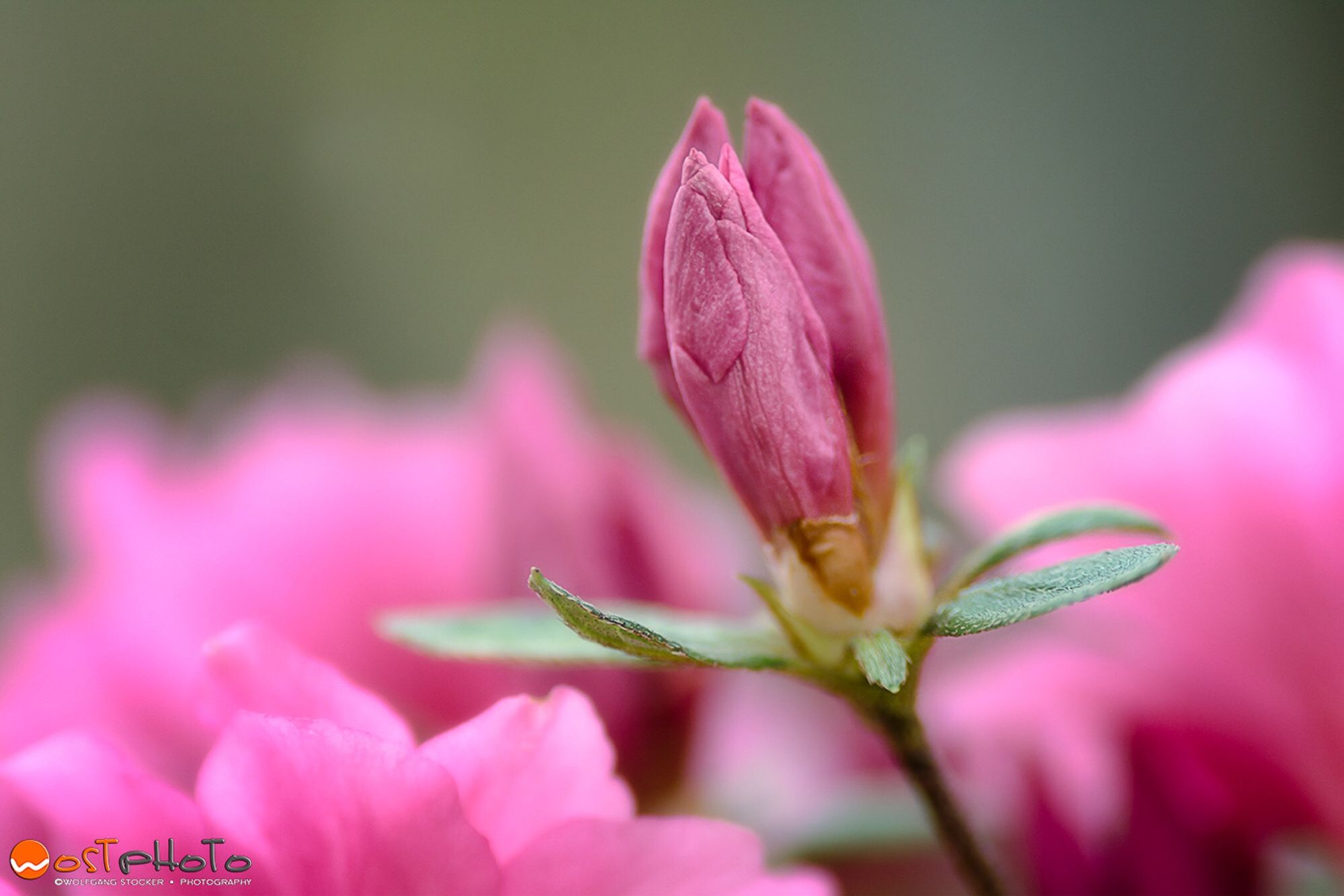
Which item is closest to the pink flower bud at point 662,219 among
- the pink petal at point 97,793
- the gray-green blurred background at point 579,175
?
the pink petal at point 97,793

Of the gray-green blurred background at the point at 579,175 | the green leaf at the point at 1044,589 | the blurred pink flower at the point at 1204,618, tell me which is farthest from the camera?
the gray-green blurred background at the point at 579,175

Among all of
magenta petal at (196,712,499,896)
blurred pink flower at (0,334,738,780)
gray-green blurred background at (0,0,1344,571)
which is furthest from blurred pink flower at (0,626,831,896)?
gray-green blurred background at (0,0,1344,571)

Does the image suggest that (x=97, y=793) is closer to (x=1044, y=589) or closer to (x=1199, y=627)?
(x=1044, y=589)

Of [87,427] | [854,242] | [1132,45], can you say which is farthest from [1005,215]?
[854,242]

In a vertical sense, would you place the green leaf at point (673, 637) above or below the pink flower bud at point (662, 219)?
below

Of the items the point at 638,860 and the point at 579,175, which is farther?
the point at 579,175

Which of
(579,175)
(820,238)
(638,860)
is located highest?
(579,175)

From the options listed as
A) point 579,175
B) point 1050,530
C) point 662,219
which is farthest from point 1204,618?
point 579,175

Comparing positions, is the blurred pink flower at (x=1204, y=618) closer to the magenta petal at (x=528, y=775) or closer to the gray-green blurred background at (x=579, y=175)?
the magenta petal at (x=528, y=775)
